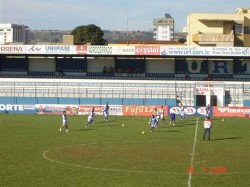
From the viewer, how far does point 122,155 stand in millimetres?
27125

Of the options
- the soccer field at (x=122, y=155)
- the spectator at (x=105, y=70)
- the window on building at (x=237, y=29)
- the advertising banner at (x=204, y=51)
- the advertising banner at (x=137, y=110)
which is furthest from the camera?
the window on building at (x=237, y=29)

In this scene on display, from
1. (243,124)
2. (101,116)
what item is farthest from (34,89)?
(243,124)

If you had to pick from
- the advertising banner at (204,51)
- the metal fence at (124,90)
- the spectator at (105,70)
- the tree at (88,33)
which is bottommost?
the metal fence at (124,90)

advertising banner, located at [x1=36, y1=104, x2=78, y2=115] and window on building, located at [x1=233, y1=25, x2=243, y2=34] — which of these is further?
window on building, located at [x1=233, y1=25, x2=243, y2=34]

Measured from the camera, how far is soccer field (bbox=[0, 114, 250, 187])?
20.5 metres

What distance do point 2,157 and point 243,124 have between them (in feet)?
84.3

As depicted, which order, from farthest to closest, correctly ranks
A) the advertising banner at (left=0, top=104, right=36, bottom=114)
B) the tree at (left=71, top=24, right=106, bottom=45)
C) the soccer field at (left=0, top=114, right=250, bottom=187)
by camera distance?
1. the tree at (left=71, top=24, right=106, bottom=45)
2. the advertising banner at (left=0, top=104, right=36, bottom=114)
3. the soccer field at (left=0, top=114, right=250, bottom=187)

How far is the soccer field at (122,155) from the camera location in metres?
20.5

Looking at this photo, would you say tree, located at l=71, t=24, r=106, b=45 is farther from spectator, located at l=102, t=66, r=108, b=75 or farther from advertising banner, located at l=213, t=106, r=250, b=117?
advertising banner, located at l=213, t=106, r=250, b=117

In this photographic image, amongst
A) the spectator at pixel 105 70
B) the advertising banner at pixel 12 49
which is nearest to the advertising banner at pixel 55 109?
the advertising banner at pixel 12 49

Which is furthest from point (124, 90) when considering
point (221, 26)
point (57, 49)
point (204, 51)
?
point (221, 26)
